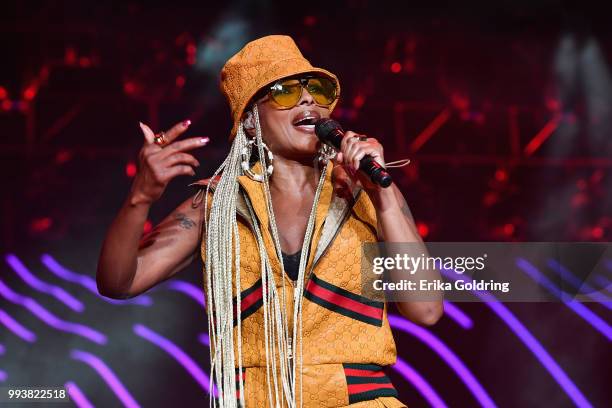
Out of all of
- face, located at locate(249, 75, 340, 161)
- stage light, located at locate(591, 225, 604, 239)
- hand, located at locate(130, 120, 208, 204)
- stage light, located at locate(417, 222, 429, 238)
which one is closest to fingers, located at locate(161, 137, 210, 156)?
hand, located at locate(130, 120, 208, 204)

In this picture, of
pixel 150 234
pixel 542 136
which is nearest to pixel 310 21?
pixel 542 136

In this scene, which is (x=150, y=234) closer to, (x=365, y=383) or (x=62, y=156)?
(x=365, y=383)

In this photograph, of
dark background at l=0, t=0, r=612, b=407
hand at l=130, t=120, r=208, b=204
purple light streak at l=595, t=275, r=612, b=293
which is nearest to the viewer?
hand at l=130, t=120, r=208, b=204

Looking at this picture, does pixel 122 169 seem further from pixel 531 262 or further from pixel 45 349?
pixel 531 262

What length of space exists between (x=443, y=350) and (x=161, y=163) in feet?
8.79

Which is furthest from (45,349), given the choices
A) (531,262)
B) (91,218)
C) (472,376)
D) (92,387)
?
(531,262)

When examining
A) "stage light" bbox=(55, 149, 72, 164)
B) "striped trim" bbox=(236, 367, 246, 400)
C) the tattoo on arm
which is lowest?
"striped trim" bbox=(236, 367, 246, 400)

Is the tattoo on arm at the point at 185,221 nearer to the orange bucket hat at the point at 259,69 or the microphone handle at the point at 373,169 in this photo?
the orange bucket hat at the point at 259,69

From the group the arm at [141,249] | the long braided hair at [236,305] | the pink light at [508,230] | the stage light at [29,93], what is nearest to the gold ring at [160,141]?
the arm at [141,249]

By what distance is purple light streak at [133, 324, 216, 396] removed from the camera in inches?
173

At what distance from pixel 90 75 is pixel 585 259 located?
8.70 feet

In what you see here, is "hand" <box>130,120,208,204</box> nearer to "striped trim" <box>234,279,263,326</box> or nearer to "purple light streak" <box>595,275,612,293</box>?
"striped trim" <box>234,279,263,326</box>

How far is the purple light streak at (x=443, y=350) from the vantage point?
4531 millimetres

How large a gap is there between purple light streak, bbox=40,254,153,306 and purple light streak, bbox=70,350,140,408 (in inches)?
11.5
